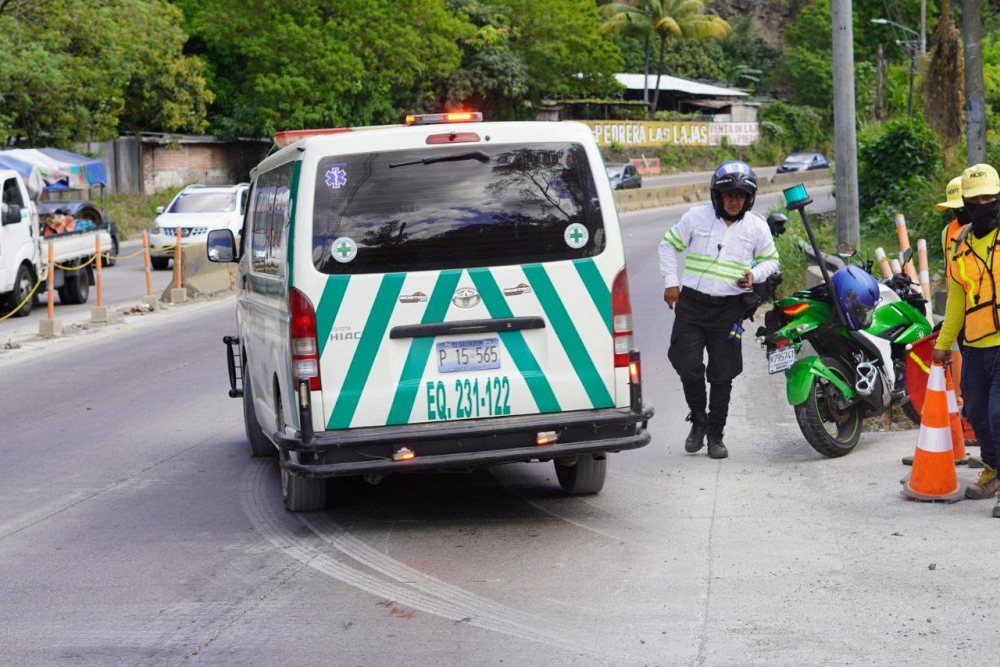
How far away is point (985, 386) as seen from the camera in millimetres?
7500

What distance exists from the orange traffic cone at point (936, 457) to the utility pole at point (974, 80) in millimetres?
11341

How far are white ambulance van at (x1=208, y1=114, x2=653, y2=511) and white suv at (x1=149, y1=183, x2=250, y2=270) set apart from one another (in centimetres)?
2096

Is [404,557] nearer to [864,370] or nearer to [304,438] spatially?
[304,438]

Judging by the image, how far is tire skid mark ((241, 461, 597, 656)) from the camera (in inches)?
224

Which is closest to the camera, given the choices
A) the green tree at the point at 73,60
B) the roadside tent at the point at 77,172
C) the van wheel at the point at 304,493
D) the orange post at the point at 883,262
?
the van wheel at the point at 304,493

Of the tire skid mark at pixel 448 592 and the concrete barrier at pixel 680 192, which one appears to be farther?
the concrete barrier at pixel 680 192

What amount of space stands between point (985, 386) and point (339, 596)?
3631mm

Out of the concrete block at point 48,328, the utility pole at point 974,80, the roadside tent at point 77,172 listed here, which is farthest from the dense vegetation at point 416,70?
the concrete block at point 48,328

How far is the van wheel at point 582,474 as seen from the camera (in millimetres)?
8070

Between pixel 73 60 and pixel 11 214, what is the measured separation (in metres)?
21.1

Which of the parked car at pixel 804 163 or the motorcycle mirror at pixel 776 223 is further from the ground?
the parked car at pixel 804 163

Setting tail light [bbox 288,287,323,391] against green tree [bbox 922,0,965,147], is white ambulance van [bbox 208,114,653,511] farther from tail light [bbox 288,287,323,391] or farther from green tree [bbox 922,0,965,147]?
green tree [bbox 922,0,965,147]

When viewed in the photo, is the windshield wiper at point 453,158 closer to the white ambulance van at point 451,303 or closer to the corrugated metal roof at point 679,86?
the white ambulance van at point 451,303

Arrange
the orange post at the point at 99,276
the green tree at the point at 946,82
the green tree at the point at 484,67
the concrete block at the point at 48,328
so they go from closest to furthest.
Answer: the concrete block at the point at 48,328
the orange post at the point at 99,276
the green tree at the point at 946,82
the green tree at the point at 484,67
